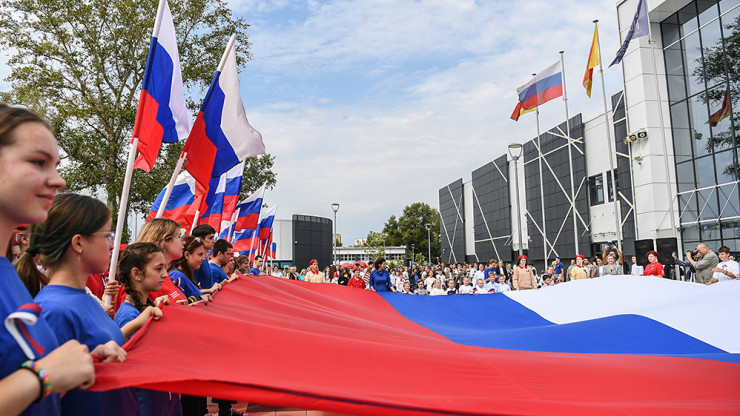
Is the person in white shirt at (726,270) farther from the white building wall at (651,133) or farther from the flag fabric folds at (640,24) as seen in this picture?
the white building wall at (651,133)

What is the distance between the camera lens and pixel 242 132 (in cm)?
573

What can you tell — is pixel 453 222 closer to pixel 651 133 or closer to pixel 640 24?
pixel 651 133

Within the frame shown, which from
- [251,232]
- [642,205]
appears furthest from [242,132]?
[642,205]

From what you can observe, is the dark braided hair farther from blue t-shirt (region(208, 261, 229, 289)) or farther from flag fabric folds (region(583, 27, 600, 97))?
flag fabric folds (region(583, 27, 600, 97))

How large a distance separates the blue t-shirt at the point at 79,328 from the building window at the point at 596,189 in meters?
28.3

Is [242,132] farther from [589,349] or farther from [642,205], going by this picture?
[642,205]

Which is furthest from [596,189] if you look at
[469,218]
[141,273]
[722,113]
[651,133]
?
[141,273]

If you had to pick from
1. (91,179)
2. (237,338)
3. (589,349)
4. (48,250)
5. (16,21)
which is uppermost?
(16,21)

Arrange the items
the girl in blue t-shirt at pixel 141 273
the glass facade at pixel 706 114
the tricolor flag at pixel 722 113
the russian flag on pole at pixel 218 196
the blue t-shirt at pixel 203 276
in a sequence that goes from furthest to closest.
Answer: the tricolor flag at pixel 722 113, the glass facade at pixel 706 114, the russian flag on pole at pixel 218 196, the blue t-shirt at pixel 203 276, the girl in blue t-shirt at pixel 141 273

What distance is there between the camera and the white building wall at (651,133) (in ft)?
70.4

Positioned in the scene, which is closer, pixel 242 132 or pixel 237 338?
pixel 237 338

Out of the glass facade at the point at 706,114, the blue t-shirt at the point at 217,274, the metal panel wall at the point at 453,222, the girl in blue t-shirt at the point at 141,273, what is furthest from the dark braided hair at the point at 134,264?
the metal panel wall at the point at 453,222

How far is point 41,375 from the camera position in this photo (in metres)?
1.07

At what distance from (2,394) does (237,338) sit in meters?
1.18
